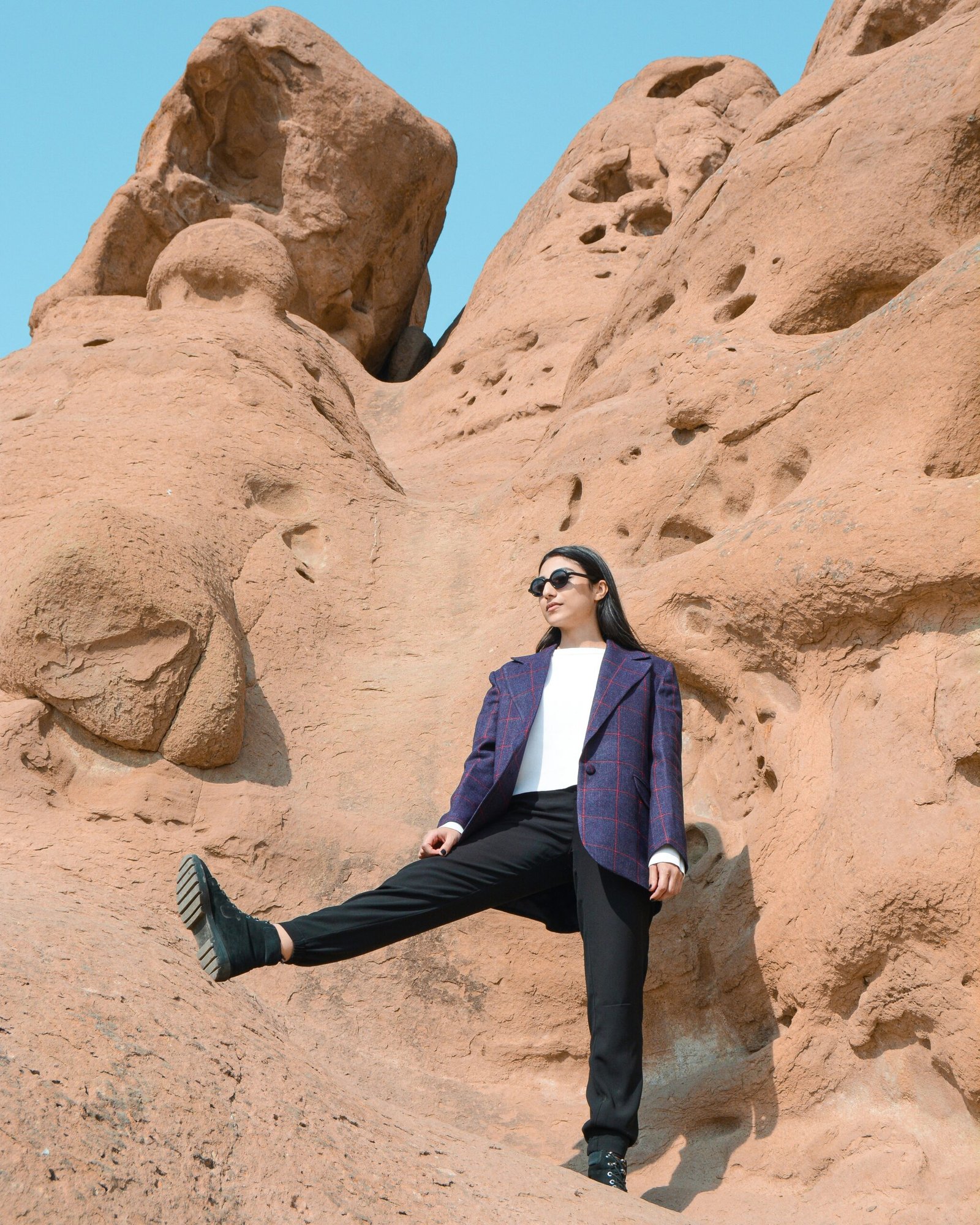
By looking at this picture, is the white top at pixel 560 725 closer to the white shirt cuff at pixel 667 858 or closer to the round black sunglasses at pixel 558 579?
the round black sunglasses at pixel 558 579

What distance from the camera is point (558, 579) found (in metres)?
4.26

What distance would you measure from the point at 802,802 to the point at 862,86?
161 inches

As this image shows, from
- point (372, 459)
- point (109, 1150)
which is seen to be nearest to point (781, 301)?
point (372, 459)

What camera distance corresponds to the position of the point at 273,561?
6035 millimetres

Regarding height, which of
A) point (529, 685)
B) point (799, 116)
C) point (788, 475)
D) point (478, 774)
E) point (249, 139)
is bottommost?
point (478, 774)

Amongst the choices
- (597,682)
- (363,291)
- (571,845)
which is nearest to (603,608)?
(597,682)

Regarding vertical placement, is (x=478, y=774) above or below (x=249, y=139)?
below

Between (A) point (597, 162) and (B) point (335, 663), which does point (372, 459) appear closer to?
(B) point (335, 663)

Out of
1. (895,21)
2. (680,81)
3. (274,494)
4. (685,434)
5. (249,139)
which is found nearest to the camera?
(685,434)

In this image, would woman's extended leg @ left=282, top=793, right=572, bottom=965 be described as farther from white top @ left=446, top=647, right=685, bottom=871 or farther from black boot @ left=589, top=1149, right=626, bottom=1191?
black boot @ left=589, top=1149, right=626, bottom=1191

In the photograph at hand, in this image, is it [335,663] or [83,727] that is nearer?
[83,727]

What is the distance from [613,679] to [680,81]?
10.1 meters

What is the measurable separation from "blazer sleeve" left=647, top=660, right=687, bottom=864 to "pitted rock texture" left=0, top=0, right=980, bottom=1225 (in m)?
0.57

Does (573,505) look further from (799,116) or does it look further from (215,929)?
(215,929)
